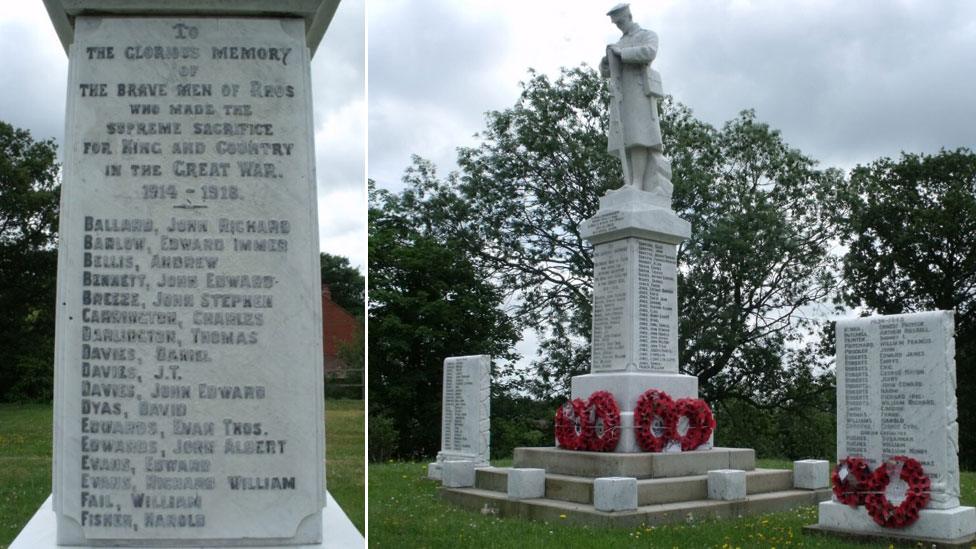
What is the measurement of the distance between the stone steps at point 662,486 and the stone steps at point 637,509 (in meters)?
0.09

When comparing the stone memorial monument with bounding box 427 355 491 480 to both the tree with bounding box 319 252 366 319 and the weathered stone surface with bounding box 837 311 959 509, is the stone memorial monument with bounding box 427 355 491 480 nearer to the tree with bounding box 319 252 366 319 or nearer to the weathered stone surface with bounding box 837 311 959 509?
the tree with bounding box 319 252 366 319

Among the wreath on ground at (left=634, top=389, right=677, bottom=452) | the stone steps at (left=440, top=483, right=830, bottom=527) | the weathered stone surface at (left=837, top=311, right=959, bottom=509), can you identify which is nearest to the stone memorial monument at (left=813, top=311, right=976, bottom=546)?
the weathered stone surface at (left=837, top=311, right=959, bottom=509)

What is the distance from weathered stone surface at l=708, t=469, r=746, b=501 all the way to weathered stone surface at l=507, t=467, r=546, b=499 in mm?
1932

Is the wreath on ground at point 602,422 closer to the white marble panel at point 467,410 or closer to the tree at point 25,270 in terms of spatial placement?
the white marble panel at point 467,410

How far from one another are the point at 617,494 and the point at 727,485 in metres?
1.73

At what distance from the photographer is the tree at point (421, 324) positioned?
2456cm

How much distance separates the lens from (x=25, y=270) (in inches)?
1013

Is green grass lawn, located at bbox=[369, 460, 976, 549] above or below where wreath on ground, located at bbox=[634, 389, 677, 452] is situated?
below

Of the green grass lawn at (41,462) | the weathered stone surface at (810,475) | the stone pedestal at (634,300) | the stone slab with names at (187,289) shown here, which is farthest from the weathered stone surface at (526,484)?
the stone slab with names at (187,289)

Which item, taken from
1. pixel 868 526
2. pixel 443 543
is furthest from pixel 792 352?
pixel 443 543

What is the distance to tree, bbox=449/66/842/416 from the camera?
24812mm

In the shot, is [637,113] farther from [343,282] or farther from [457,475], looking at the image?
[343,282]

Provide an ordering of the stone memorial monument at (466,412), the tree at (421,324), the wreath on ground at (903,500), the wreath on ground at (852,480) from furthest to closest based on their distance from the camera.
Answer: the tree at (421,324), the stone memorial monument at (466,412), the wreath on ground at (852,480), the wreath on ground at (903,500)

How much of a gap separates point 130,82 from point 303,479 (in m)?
2.05
